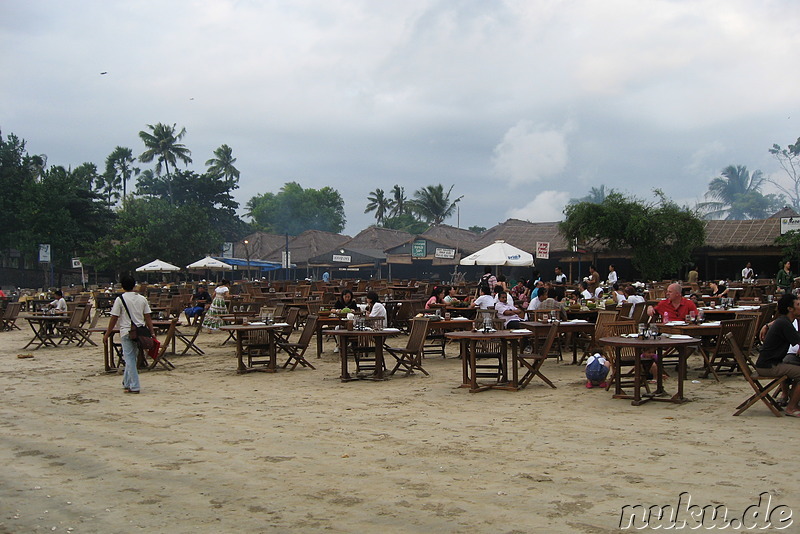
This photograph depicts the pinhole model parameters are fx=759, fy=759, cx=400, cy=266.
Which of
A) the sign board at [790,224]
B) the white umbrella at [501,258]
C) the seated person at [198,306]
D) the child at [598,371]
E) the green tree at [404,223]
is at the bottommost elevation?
the child at [598,371]

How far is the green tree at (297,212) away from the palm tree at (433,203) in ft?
46.8

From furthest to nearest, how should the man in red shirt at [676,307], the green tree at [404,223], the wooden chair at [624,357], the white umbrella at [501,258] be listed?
1. the green tree at [404,223]
2. the white umbrella at [501,258]
3. the man in red shirt at [676,307]
4. the wooden chair at [624,357]

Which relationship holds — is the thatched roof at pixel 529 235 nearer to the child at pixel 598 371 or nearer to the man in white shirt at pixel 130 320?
the child at pixel 598 371

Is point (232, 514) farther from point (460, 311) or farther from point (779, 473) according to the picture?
point (460, 311)

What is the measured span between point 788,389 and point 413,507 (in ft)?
14.7

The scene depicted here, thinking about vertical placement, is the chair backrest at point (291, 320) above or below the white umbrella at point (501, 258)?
below

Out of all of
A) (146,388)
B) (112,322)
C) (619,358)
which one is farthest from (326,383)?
(619,358)

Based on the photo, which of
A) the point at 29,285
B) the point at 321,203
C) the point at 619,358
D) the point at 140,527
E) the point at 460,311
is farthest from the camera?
the point at 321,203

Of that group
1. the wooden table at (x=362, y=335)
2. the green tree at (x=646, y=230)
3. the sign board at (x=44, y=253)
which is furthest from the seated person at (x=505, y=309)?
the sign board at (x=44, y=253)

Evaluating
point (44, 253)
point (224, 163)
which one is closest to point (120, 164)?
point (224, 163)

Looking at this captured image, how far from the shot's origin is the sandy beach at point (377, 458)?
443 centimetres

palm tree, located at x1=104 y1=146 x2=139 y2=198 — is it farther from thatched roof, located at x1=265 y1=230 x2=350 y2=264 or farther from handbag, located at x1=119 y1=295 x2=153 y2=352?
handbag, located at x1=119 y1=295 x2=153 y2=352

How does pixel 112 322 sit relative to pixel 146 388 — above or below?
above

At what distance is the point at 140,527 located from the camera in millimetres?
4301
